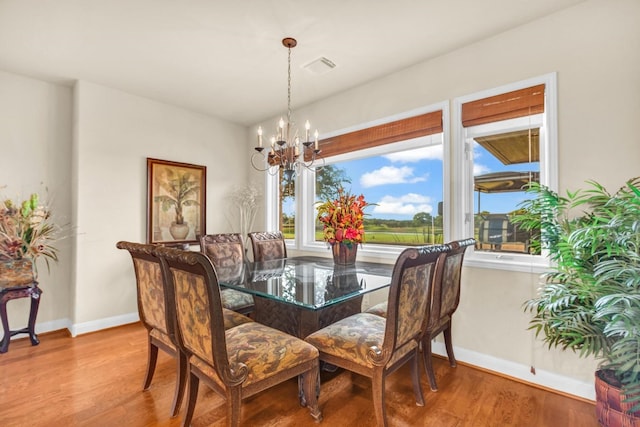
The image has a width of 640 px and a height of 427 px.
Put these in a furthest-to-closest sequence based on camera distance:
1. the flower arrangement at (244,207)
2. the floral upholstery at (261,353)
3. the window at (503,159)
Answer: the flower arrangement at (244,207) → the window at (503,159) → the floral upholstery at (261,353)

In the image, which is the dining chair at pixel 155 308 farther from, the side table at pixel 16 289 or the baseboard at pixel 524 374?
the baseboard at pixel 524 374

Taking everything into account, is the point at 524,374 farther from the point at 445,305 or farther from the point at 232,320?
the point at 232,320

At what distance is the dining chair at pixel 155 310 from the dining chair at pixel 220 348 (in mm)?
120

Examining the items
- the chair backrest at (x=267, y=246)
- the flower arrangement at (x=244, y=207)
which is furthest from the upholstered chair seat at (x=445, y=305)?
the flower arrangement at (x=244, y=207)

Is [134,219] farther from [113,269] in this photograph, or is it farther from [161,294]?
[161,294]

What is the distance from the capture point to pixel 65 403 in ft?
6.53

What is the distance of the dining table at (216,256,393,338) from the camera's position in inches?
69.7

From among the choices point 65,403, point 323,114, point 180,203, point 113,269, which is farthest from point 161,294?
point 323,114

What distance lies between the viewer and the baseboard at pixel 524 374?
2029 mm

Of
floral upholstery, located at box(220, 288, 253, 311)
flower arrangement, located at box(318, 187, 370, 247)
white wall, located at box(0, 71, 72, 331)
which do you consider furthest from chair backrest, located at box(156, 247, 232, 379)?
white wall, located at box(0, 71, 72, 331)

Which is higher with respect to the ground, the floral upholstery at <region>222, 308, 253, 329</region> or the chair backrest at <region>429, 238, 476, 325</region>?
the chair backrest at <region>429, 238, 476, 325</region>

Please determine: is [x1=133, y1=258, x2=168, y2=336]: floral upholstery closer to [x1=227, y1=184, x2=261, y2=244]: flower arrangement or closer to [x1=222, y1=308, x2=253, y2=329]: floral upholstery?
[x1=222, y1=308, x2=253, y2=329]: floral upholstery

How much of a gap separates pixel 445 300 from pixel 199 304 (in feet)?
5.61

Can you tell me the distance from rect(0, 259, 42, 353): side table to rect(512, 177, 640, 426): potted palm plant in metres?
4.28
